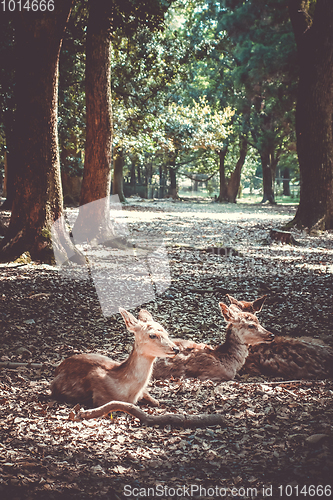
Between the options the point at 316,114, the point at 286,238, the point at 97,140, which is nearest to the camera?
the point at 97,140

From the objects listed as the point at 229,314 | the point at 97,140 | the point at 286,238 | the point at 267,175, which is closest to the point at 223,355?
the point at 229,314

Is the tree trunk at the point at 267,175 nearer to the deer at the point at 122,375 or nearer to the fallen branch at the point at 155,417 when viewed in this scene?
the deer at the point at 122,375

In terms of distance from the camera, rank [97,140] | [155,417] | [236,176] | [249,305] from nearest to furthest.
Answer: [155,417], [249,305], [97,140], [236,176]

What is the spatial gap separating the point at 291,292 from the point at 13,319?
4.32m

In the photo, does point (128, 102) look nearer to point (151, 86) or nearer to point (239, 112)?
point (151, 86)

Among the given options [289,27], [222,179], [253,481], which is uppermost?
[289,27]

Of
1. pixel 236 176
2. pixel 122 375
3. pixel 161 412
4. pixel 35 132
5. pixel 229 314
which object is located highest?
pixel 236 176

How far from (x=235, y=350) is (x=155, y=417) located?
5.17ft

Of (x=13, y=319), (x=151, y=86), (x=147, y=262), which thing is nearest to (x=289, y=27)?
(x=151, y=86)

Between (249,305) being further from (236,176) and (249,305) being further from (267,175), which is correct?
(236,176)

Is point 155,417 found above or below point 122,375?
below

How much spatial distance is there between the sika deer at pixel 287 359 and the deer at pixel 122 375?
4.09ft

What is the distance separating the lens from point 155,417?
3367 mm

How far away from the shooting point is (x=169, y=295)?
7.36 metres
